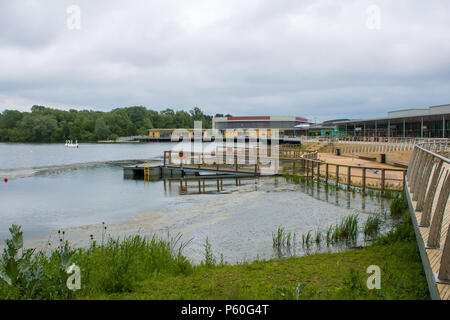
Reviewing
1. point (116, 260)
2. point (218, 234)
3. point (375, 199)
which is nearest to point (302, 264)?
point (116, 260)

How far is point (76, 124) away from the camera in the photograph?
513 ft

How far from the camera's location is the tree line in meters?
140

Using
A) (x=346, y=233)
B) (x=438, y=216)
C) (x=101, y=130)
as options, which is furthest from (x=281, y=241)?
(x=101, y=130)

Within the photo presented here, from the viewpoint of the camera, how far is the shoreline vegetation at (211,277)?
5.11m

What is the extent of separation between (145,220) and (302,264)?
29.3ft

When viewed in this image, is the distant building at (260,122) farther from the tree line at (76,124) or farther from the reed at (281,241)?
the reed at (281,241)

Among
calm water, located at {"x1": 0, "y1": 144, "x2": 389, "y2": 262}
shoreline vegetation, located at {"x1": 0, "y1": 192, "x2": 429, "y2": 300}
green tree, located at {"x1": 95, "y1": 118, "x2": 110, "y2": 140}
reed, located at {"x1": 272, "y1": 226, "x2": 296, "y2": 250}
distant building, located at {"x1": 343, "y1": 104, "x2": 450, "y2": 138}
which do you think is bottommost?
calm water, located at {"x1": 0, "y1": 144, "x2": 389, "y2": 262}

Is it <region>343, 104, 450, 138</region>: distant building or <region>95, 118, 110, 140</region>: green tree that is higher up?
<region>95, 118, 110, 140</region>: green tree

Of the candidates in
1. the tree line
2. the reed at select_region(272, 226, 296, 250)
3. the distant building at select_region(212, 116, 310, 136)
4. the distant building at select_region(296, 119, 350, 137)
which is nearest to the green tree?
the tree line

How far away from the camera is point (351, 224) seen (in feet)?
36.4

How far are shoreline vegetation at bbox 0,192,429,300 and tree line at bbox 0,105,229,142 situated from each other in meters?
151
